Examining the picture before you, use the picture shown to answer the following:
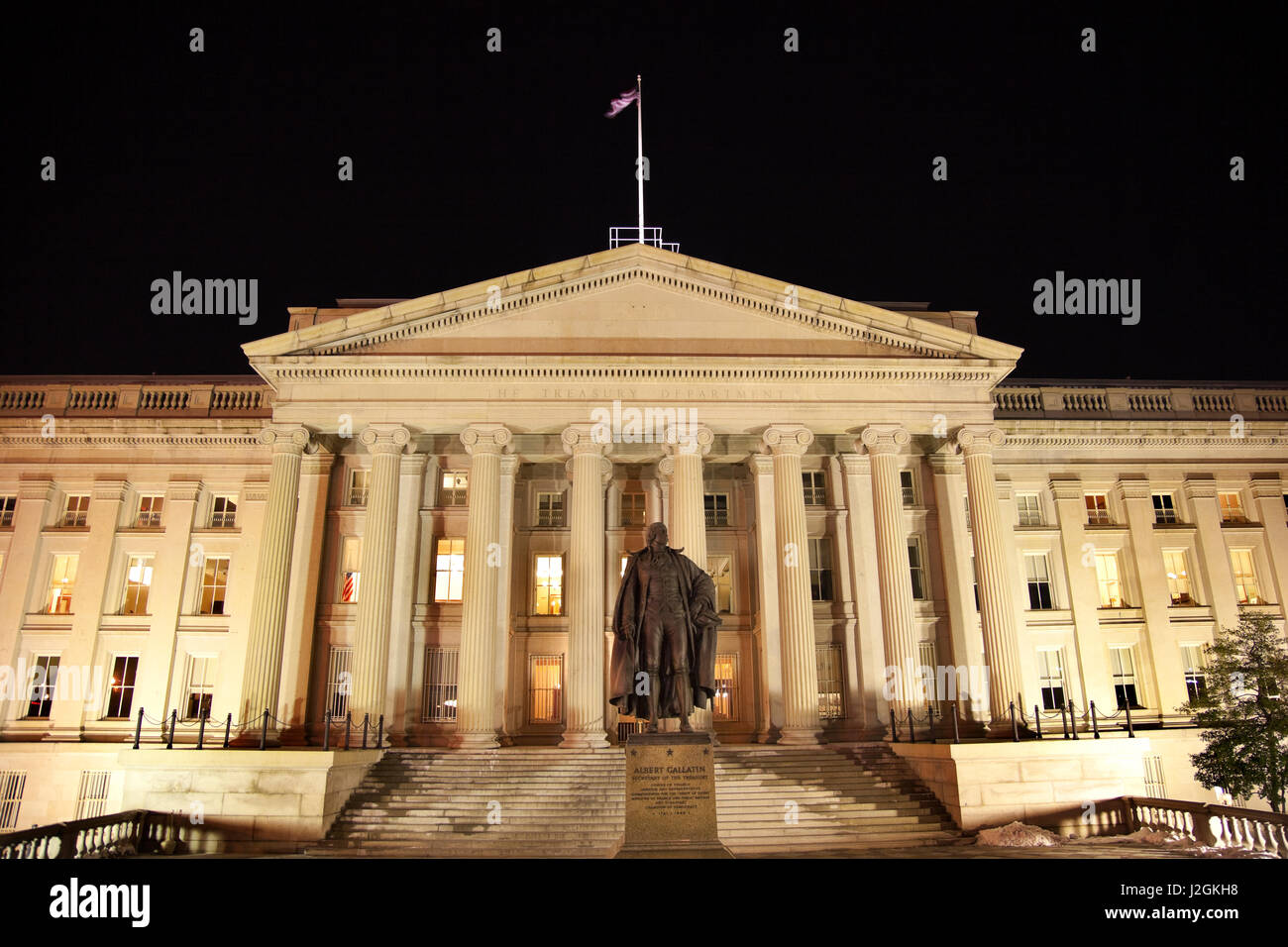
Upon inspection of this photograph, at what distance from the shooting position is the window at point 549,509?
32031 mm

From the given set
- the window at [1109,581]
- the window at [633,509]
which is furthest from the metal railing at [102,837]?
the window at [1109,581]

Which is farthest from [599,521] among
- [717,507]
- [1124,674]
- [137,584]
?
[1124,674]

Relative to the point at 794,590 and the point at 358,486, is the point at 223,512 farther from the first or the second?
the point at 794,590

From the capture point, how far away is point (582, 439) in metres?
28.0

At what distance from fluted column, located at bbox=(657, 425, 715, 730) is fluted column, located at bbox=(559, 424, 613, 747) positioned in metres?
2.32

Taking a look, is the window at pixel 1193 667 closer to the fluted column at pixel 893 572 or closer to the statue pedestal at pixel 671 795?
the fluted column at pixel 893 572

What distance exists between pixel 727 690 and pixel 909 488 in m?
9.92

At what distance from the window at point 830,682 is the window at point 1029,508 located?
30.5 feet

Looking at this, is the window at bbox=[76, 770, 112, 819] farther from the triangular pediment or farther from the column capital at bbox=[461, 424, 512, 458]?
the column capital at bbox=[461, 424, 512, 458]

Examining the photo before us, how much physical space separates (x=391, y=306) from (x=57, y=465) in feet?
51.6

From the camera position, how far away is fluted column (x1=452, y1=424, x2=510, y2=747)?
25.7 metres

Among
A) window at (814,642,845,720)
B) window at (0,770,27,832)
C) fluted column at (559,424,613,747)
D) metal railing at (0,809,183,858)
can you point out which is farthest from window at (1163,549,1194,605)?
window at (0,770,27,832)

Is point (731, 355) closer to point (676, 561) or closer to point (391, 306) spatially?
point (391, 306)
